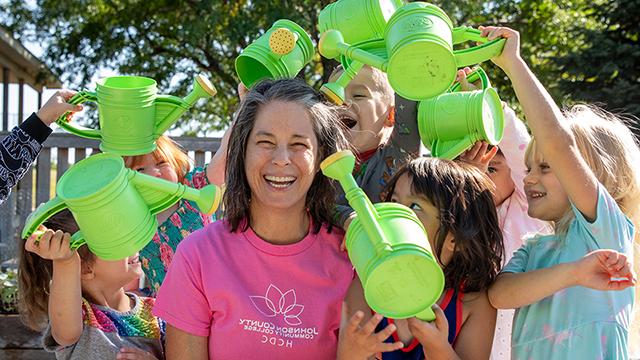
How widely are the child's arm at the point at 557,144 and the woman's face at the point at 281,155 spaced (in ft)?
1.98

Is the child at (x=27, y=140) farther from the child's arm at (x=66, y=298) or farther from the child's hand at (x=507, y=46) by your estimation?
the child's hand at (x=507, y=46)

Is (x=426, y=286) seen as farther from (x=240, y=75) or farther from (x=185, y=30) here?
(x=185, y=30)

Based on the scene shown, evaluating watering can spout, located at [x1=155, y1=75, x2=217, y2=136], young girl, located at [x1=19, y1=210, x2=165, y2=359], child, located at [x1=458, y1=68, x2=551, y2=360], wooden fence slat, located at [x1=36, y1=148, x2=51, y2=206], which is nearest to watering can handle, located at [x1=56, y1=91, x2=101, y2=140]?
watering can spout, located at [x1=155, y1=75, x2=217, y2=136]

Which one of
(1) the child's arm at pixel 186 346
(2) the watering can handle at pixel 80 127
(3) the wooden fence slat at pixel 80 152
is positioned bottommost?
(3) the wooden fence slat at pixel 80 152

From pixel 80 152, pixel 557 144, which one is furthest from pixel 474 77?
pixel 80 152

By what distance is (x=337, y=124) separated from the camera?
86.1 inches

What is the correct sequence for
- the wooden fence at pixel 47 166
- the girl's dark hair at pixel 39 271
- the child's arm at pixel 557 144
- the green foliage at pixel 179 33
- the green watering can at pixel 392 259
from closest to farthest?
the green watering can at pixel 392 259 < the child's arm at pixel 557 144 < the girl's dark hair at pixel 39 271 < the wooden fence at pixel 47 166 < the green foliage at pixel 179 33

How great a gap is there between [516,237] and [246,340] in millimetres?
1271

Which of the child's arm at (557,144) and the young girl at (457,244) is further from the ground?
the child's arm at (557,144)

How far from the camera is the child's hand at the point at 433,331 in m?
1.90

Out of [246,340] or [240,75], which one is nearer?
[246,340]

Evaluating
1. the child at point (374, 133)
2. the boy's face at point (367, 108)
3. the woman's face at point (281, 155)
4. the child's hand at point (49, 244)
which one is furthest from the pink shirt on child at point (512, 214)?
the child's hand at point (49, 244)

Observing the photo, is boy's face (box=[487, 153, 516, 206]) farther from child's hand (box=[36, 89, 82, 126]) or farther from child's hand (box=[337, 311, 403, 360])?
child's hand (box=[36, 89, 82, 126])

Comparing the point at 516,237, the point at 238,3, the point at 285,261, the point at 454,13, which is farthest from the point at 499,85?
the point at 285,261
